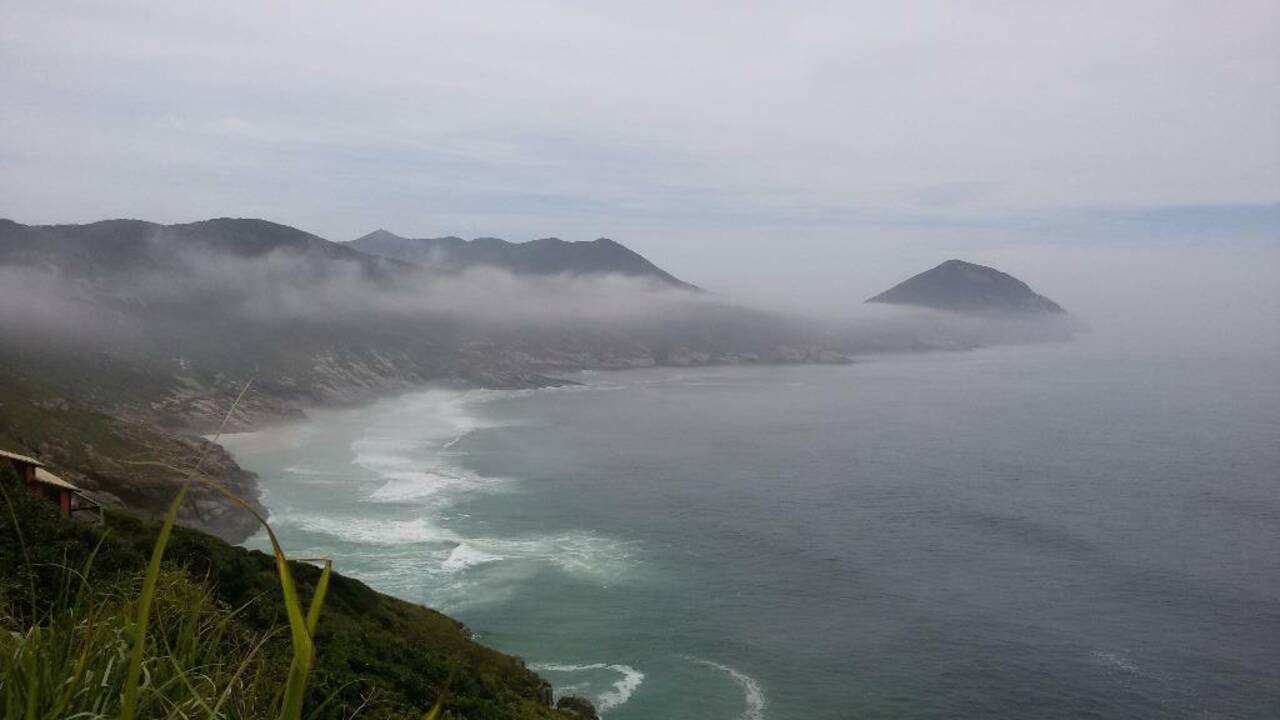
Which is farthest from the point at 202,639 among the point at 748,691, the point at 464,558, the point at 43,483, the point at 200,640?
the point at 464,558

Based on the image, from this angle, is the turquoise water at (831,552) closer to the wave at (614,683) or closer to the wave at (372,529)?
the wave at (614,683)

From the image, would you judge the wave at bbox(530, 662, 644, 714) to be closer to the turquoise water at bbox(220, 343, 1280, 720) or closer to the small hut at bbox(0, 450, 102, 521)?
the turquoise water at bbox(220, 343, 1280, 720)

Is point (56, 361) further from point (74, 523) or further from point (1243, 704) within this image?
point (1243, 704)

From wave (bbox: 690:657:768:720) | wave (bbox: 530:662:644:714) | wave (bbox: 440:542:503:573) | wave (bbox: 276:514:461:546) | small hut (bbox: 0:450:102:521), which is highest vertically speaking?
small hut (bbox: 0:450:102:521)

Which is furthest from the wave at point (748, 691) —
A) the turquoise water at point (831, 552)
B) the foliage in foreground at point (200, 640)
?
the foliage in foreground at point (200, 640)

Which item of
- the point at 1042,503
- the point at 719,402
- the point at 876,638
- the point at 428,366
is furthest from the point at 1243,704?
the point at 428,366

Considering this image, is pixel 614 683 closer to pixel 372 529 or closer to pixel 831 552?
pixel 831 552

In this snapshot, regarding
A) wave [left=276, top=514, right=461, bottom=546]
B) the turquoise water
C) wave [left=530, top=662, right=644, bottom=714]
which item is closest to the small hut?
the turquoise water
